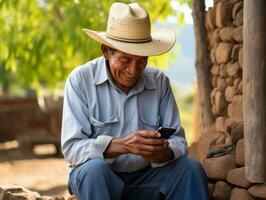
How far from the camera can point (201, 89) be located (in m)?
6.33

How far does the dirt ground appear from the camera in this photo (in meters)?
9.07

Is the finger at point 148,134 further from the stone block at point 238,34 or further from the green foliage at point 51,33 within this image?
the green foliage at point 51,33

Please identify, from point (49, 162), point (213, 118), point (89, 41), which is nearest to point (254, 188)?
point (213, 118)

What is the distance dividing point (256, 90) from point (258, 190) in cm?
63

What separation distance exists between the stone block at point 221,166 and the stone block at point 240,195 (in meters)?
0.16

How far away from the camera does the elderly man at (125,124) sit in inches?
142

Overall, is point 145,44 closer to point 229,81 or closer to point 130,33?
point 130,33

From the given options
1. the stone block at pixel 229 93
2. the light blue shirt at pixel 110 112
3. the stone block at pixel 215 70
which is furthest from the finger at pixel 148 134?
the stone block at pixel 215 70

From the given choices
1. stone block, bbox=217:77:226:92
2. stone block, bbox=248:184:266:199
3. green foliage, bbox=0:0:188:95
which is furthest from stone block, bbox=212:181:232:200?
green foliage, bbox=0:0:188:95

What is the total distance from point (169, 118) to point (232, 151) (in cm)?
90

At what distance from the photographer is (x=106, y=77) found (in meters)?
3.95

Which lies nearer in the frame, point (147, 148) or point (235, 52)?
point (147, 148)

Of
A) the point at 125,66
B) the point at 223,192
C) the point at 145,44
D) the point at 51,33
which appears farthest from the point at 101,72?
the point at 51,33

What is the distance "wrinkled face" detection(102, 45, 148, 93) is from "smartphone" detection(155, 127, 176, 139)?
36 cm
